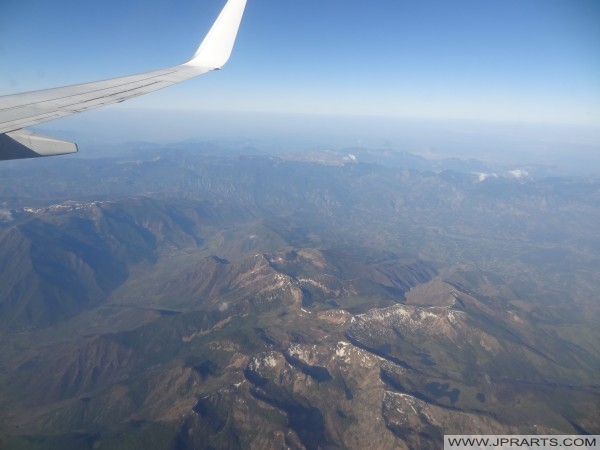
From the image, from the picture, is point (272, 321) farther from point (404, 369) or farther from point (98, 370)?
point (98, 370)

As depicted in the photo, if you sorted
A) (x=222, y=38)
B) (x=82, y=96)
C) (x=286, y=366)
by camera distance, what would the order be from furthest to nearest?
(x=286, y=366) < (x=222, y=38) < (x=82, y=96)

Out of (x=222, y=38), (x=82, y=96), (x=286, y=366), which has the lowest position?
(x=286, y=366)

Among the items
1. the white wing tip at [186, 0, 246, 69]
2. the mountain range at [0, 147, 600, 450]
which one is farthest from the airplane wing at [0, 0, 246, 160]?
the mountain range at [0, 147, 600, 450]

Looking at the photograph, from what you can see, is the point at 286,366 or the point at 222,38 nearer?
the point at 222,38

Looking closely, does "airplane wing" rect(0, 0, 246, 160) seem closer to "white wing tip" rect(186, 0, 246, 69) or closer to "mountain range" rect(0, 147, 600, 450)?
"white wing tip" rect(186, 0, 246, 69)

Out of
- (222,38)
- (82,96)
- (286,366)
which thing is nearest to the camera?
(82,96)

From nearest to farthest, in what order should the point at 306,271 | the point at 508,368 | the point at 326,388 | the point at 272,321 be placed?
the point at 326,388 → the point at 508,368 → the point at 272,321 → the point at 306,271

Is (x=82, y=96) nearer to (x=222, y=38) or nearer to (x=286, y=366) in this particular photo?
(x=222, y=38)

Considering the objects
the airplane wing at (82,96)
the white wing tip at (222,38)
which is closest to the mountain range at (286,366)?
the airplane wing at (82,96)

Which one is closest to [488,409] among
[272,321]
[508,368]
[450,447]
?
[450,447]

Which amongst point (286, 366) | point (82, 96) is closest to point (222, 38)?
point (82, 96)
